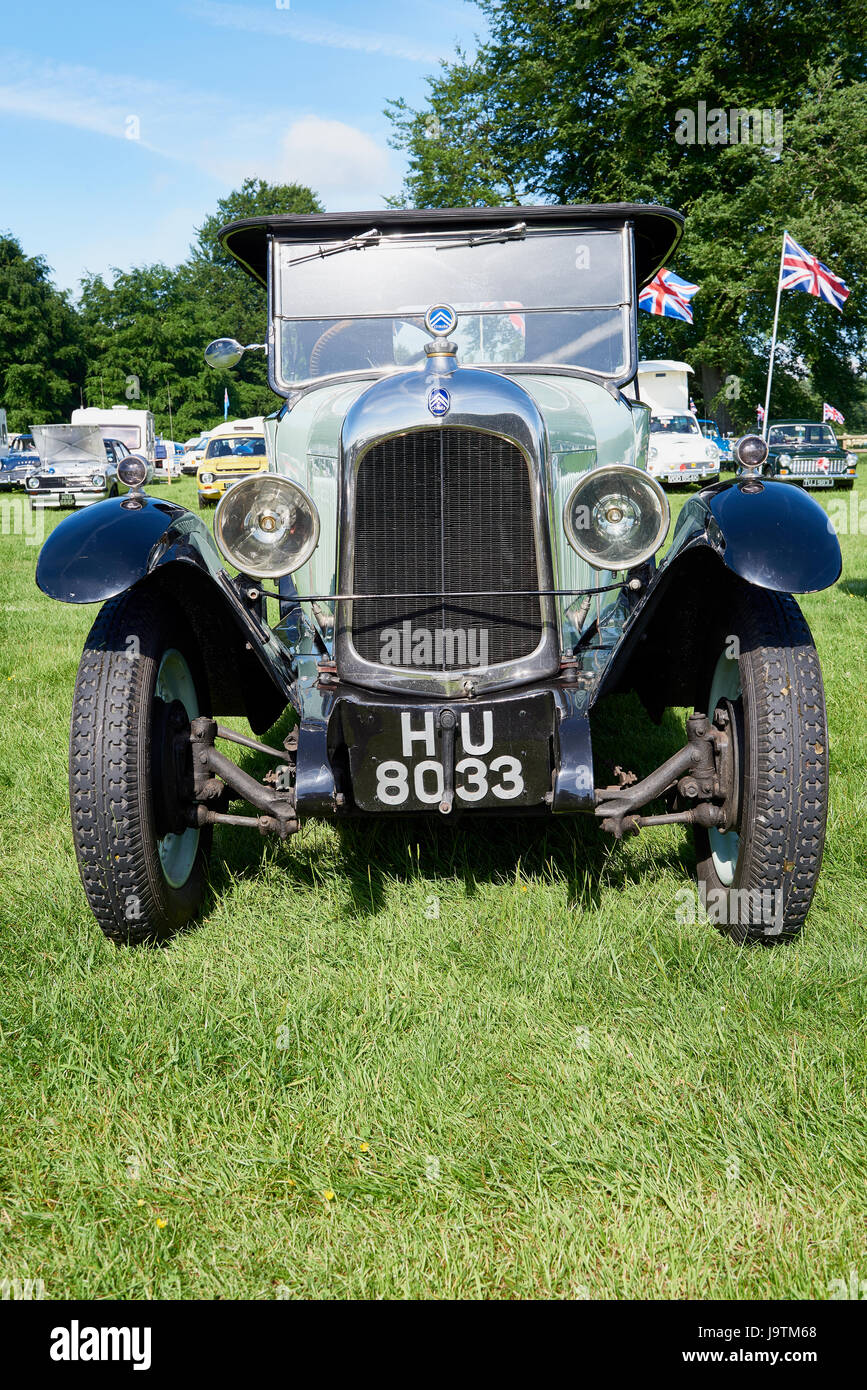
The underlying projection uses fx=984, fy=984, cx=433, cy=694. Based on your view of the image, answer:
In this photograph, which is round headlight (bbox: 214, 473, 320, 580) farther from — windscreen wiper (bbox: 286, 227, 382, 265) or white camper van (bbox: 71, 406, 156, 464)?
white camper van (bbox: 71, 406, 156, 464)

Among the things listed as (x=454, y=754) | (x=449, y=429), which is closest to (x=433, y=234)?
(x=449, y=429)

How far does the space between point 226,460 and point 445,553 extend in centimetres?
2043

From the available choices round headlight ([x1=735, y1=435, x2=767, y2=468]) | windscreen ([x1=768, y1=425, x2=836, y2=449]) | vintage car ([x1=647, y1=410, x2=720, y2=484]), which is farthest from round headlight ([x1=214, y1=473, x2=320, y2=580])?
windscreen ([x1=768, y1=425, x2=836, y2=449])

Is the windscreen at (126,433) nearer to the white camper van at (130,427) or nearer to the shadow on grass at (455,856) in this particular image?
the white camper van at (130,427)

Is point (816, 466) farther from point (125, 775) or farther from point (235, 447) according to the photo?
point (125, 775)

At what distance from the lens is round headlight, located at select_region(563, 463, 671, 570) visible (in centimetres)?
272

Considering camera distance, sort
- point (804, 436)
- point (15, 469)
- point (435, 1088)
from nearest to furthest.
Result: point (435, 1088)
point (804, 436)
point (15, 469)

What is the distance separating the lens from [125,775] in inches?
104

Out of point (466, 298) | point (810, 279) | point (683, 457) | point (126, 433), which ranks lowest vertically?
point (466, 298)

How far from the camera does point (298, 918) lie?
3.04 meters

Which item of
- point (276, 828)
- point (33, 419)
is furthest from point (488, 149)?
point (276, 828)

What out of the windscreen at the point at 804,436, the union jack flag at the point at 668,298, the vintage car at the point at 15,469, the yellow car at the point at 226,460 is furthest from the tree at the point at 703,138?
the vintage car at the point at 15,469

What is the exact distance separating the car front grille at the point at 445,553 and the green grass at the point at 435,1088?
0.86m
